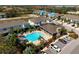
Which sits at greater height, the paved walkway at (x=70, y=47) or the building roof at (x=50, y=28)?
the building roof at (x=50, y=28)

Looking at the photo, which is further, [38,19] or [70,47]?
[38,19]

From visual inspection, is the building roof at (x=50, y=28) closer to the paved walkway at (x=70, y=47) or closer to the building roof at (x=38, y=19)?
the building roof at (x=38, y=19)

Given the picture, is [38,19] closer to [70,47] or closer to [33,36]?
[33,36]

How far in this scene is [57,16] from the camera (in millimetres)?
3129

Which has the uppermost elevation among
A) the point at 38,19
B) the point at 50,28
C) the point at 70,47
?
the point at 38,19

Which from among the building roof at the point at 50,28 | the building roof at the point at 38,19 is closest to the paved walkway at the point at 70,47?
the building roof at the point at 50,28

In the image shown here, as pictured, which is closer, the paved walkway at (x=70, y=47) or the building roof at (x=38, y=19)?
the paved walkway at (x=70, y=47)

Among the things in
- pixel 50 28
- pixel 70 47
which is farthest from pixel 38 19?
pixel 70 47

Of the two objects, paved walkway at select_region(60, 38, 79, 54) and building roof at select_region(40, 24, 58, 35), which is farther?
building roof at select_region(40, 24, 58, 35)

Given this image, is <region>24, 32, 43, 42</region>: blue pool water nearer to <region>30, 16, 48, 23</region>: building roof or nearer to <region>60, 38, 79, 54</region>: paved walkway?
<region>30, 16, 48, 23</region>: building roof

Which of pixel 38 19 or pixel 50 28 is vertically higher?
pixel 38 19

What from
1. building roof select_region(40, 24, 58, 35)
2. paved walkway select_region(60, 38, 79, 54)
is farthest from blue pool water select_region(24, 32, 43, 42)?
paved walkway select_region(60, 38, 79, 54)
